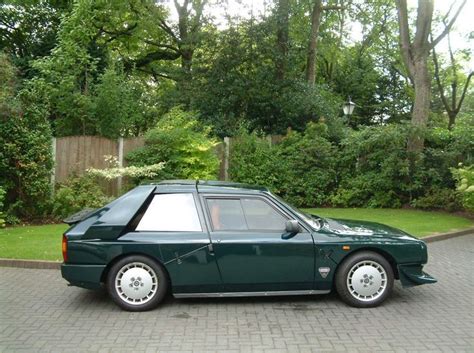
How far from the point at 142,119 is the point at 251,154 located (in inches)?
155

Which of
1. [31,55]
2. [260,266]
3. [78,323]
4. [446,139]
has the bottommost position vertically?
[78,323]

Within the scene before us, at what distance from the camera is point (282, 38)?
1850cm

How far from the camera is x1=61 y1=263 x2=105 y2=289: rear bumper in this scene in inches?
217

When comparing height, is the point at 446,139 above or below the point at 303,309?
above

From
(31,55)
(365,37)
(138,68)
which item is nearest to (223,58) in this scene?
(31,55)

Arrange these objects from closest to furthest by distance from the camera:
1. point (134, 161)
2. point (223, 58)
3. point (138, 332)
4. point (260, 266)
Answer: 1. point (138, 332)
2. point (260, 266)
3. point (134, 161)
4. point (223, 58)

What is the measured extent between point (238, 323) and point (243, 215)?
50.8 inches

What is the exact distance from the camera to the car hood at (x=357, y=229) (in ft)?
19.2

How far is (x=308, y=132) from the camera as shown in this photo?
53.7 feet

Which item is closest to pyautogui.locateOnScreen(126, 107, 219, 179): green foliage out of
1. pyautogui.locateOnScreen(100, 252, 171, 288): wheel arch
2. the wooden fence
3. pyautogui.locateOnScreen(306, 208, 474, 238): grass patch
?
the wooden fence

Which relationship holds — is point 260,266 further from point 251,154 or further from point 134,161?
point 251,154

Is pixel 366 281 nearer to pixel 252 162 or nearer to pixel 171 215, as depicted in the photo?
pixel 171 215

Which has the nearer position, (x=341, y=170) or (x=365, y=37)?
(x=341, y=170)

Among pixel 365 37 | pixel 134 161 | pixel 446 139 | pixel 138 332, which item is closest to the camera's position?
pixel 138 332
